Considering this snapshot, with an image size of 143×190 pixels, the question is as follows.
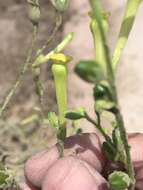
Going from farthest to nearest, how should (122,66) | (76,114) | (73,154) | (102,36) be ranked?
(122,66) < (73,154) < (76,114) < (102,36)

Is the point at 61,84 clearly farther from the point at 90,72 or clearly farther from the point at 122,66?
the point at 122,66

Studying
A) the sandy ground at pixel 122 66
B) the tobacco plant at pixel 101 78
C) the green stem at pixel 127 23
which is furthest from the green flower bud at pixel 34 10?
the sandy ground at pixel 122 66

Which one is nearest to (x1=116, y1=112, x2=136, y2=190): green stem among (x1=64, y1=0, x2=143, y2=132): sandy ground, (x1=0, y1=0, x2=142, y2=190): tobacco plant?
(x1=0, y1=0, x2=142, y2=190): tobacco plant

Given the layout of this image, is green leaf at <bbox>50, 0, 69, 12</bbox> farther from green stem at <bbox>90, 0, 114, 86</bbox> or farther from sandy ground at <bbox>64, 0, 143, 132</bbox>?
sandy ground at <bbox>64, 0, 143, 132</bbox>

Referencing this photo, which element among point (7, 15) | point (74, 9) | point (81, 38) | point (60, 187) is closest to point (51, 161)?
point (60, 187)

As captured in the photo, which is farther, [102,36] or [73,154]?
[73,154]

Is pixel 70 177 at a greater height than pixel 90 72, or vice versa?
pixel 90 72

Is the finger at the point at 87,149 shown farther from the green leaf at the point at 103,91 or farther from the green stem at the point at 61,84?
the green leaf at the point at 103,91

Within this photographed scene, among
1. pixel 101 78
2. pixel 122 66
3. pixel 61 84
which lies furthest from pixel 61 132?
pixel 122 66
